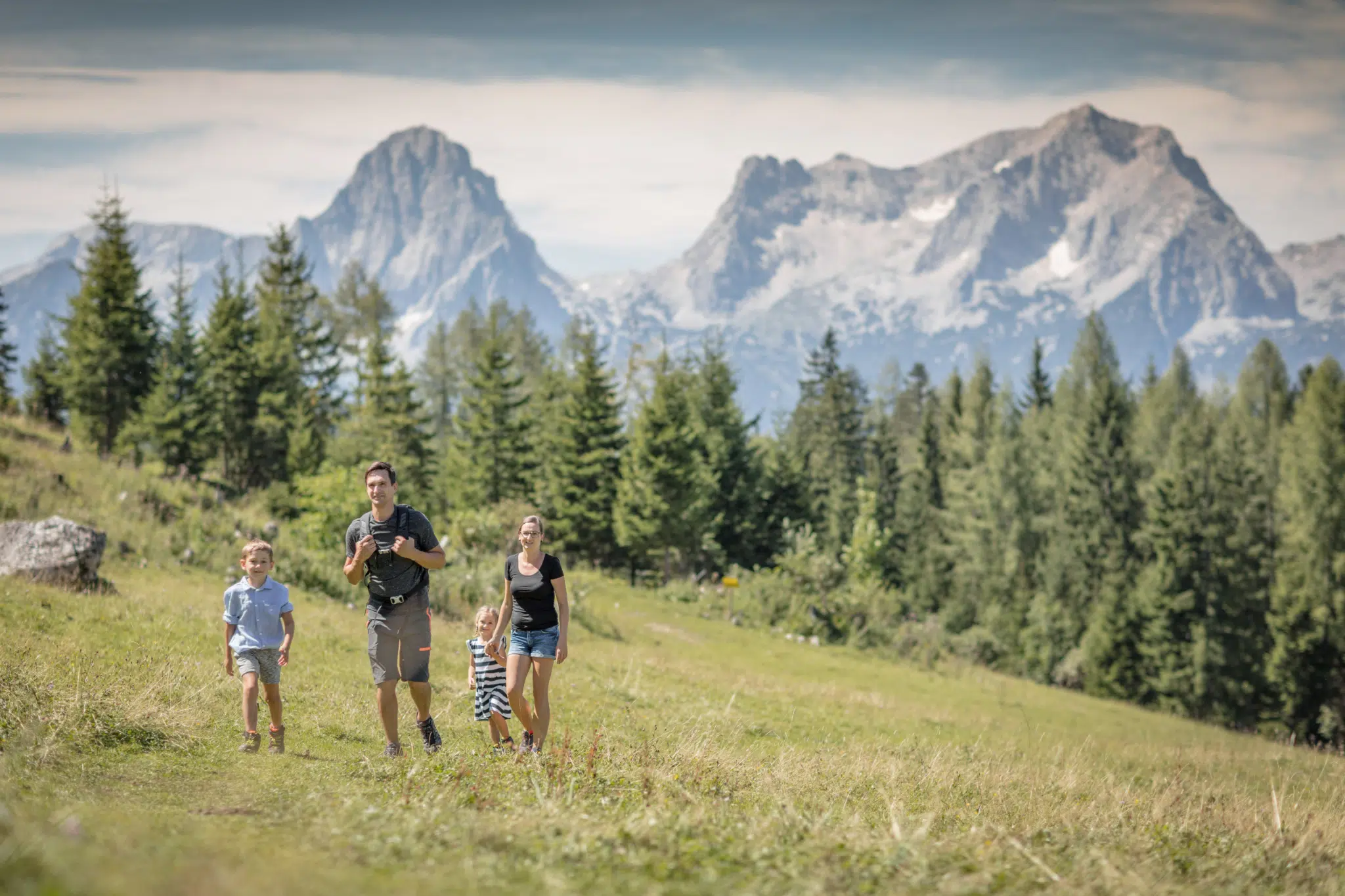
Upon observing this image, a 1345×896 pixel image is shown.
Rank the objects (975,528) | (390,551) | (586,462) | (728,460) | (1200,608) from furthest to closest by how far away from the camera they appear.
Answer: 1. (975,528)
2. (728,460)
3. (586,462)
4. (1200,608)
5. (390,551)

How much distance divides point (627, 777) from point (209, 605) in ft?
34.9

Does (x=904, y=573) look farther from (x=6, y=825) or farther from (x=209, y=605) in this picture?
(x=6, y=825)

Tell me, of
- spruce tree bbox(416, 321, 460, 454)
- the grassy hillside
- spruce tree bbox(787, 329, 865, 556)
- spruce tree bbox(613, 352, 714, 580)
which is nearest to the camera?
the grassy hillside

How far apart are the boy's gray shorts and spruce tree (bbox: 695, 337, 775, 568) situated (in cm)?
4427

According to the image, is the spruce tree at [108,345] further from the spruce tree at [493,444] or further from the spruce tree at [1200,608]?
the spruce tree at [1200,608]

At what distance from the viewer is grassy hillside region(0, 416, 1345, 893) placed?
4773mm

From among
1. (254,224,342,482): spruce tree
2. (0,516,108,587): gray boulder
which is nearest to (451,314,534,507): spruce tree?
(254,224,342,482): spruce tree

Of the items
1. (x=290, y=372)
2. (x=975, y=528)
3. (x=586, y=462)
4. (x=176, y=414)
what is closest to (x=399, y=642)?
(x=586, y=462)

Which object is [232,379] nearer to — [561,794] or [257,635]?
[257,635]

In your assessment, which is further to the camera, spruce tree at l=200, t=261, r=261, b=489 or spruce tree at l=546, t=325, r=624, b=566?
spruce tree at l=200, t=261, r=261, b=489

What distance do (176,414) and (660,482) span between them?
23.0 meters

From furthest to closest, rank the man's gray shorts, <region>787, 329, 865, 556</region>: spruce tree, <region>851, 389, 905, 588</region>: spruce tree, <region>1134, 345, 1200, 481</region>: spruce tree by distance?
<region>851, 389, 905, 588</region>: spruce tree
<region>787, 329, 865, 556</region>: spruce tree
<region>1134, 345, 1200, 481</region>: spruce tree
the man's gray shorts

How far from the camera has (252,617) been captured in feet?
27.7

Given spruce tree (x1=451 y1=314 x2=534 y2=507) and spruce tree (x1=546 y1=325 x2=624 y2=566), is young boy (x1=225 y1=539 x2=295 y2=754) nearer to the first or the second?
spruce tree (x1=546 y1=325 x2=624 y2=566)
